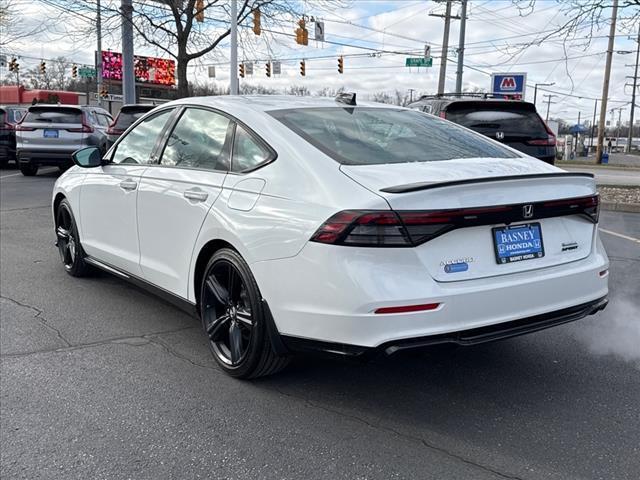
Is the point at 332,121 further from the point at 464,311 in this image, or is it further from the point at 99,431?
the point at 99,431

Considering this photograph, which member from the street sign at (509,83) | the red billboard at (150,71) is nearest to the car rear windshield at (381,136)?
the street sign at (509,83)

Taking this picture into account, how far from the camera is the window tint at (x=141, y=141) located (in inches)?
180

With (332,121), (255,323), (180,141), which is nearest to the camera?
(255,323)

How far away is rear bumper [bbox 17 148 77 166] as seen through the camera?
14859 millimetres

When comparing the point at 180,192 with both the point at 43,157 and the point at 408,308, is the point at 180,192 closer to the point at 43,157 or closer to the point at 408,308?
the point at 408,308

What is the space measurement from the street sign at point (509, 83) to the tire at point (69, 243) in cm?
1937

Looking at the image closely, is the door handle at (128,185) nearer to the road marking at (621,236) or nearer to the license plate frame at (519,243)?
the license plate frame at (519,243)

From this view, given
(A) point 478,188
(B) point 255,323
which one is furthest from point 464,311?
(B) point 255,323

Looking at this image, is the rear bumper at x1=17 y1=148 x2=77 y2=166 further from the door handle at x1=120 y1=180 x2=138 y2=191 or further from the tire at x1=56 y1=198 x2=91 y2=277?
the door handle at x1=120 y1=180 x2=138 y2=191

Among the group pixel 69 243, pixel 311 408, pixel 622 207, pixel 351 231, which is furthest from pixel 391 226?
pixel 622 207

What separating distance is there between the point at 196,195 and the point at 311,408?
1.43 metres

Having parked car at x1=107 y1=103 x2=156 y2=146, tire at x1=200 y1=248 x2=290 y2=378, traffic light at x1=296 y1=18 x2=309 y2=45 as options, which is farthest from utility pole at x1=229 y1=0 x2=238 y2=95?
tire at x1=200 y1=248 x2=290 y2=378

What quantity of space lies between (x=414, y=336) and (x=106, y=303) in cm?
315

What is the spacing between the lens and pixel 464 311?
2.91 meters
